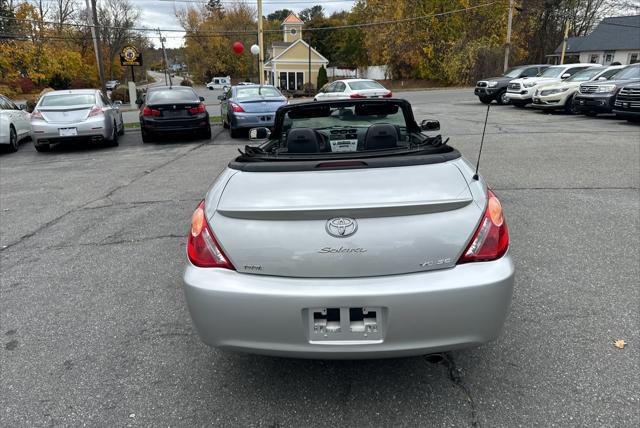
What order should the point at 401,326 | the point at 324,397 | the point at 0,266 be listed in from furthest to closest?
1. the point at 0,266
2. the point at 324,397
3. the point at 401,326

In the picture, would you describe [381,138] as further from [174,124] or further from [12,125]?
[12,125]

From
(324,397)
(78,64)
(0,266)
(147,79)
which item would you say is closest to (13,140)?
(0,266)

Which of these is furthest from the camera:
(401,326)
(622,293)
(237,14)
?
(237,14)

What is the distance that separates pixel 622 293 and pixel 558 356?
119 centimetres

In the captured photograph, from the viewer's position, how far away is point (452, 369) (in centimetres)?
272

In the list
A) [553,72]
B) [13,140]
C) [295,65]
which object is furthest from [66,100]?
[295,65]

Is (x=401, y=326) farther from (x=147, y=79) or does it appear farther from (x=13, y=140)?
(x=147, y=79)

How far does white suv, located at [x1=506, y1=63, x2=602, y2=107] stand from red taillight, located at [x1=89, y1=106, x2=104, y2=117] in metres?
16.0

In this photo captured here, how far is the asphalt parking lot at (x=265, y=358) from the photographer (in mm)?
2395

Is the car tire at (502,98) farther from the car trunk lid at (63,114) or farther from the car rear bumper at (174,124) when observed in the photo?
the car trunk lid at (63,114)

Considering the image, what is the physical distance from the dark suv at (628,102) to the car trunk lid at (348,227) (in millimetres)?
13230

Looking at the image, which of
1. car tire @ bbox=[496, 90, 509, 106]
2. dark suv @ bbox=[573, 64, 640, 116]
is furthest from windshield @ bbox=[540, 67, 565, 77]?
dark suv @ bbox=[573, 64, 640, 116]

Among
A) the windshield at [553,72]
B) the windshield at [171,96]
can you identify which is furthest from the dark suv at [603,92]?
the windshield at [171,96]

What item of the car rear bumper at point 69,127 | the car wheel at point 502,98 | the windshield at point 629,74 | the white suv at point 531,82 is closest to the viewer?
the car rear bumper at point 69,127
